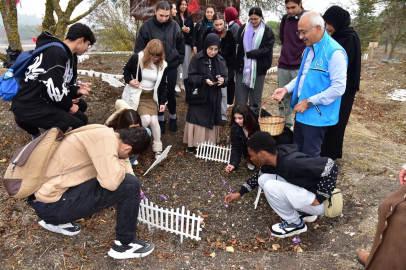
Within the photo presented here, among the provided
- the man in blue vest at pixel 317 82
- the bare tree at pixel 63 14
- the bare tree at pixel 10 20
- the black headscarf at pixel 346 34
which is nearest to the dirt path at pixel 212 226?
the man in blue vest at pixel 317 82

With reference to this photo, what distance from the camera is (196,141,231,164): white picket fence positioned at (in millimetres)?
4830

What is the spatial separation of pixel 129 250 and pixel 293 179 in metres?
1.79

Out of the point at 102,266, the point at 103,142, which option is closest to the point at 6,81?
the point at 103,142

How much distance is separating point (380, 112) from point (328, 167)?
6.63 meters

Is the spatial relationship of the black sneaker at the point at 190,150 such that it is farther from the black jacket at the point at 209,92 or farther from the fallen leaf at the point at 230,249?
the fallen leaf at the point at 230,249

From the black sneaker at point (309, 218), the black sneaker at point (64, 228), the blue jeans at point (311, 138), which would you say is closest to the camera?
the black sneaker at point (64, 228)

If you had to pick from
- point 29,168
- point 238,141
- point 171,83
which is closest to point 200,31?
point 171,83

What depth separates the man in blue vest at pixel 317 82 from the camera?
10.5 ft

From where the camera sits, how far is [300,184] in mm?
2986

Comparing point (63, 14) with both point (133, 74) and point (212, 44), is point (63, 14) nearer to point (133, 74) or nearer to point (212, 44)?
point (133, 74)

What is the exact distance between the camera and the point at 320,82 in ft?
11.0

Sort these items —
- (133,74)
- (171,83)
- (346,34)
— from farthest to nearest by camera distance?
(171,83)
(133,74)
(346,34)

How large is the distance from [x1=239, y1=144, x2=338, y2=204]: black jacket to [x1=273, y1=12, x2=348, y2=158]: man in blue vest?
24.3 inches

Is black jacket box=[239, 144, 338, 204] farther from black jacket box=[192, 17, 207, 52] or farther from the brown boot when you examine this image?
black jacket box=[192, 17, 207, 52]
